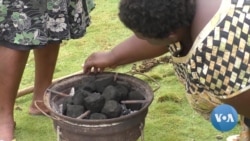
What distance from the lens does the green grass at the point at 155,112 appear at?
3.12 meters

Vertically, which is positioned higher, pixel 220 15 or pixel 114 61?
pixel 220 15

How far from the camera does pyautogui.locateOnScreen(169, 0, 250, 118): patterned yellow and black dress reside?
78.6 inches

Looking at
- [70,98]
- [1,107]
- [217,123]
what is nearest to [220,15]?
[217,123]

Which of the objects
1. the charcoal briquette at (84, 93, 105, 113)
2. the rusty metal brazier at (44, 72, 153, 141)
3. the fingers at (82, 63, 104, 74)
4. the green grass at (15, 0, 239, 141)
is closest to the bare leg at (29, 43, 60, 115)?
the green grass at (15, 0, 239, 141)

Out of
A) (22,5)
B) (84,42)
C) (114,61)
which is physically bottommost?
(84,42)

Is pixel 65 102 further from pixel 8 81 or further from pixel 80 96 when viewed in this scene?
pixel 8 81

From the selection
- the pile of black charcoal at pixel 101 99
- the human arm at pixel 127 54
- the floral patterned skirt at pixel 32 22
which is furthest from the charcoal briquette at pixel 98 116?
the floral patterned skirt at pixel 32 22

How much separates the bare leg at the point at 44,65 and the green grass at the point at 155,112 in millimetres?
175

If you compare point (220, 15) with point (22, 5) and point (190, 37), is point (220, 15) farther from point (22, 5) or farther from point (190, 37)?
point (22, 5)

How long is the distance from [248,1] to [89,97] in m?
0.87

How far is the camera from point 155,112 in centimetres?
335

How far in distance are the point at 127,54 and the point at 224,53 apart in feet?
1.92

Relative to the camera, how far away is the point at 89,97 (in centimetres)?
249

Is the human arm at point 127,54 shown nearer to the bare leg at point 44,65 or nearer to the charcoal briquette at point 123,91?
the charcoal briquette at point 123,91
